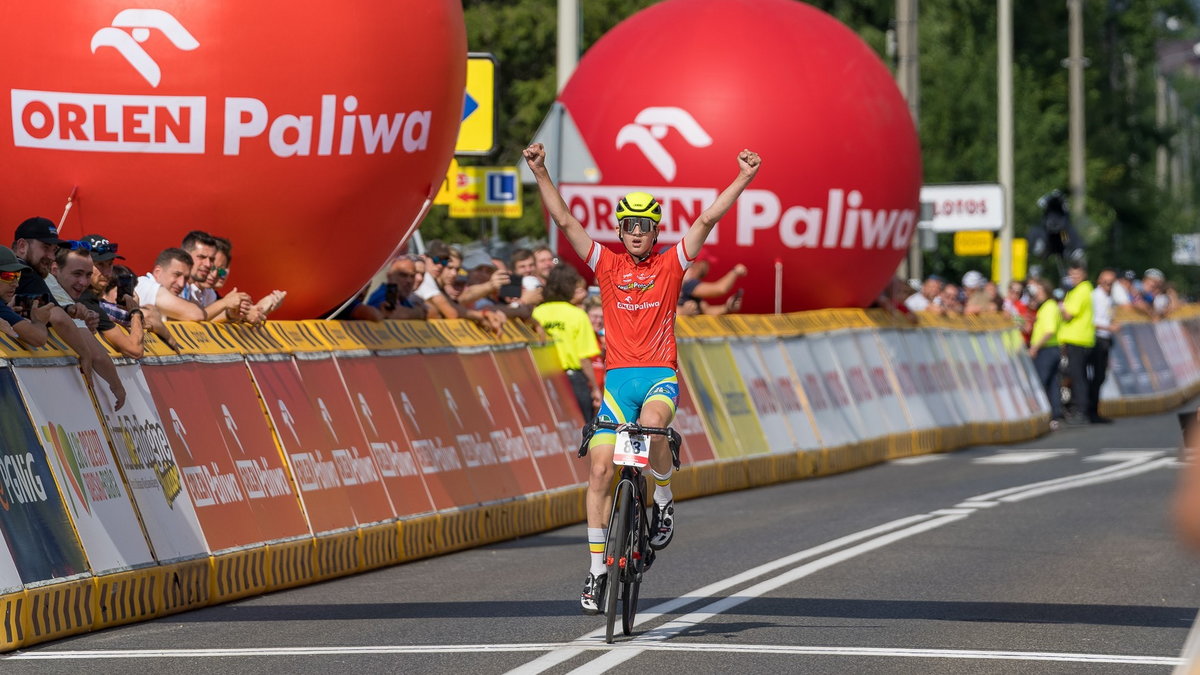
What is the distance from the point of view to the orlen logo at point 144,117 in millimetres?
12664

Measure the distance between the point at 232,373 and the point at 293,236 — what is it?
75.7 inches

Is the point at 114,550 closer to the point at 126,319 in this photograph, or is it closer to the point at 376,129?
the point at 126,319

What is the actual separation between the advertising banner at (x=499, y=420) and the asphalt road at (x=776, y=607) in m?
0.46

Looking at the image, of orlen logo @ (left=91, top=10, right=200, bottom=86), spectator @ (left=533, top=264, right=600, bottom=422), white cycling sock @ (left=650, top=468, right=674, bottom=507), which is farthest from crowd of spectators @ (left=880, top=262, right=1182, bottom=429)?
white cycling sock @ (left=650, top=468, right=674, bottom=507)

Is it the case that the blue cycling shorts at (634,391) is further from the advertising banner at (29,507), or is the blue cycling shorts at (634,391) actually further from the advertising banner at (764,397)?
the advertising banner at (764,397)

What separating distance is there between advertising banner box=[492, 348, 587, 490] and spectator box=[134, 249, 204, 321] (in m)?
3.39

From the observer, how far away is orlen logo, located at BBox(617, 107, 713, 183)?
2098 centimetres

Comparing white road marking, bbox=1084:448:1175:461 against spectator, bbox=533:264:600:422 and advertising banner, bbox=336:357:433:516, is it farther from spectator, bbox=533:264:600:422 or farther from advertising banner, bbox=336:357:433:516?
advertising banner, bbox=336:357:433:516

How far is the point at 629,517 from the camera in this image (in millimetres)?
9797

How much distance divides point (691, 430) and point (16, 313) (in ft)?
29.5

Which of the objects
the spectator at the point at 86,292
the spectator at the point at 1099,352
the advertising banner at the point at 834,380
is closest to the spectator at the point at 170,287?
the spectator at the point at 86,292

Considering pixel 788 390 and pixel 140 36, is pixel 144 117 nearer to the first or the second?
pixel 140 36

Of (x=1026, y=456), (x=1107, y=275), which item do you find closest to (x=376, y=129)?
(x=1026, y=456)

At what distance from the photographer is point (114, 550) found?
1015cm
